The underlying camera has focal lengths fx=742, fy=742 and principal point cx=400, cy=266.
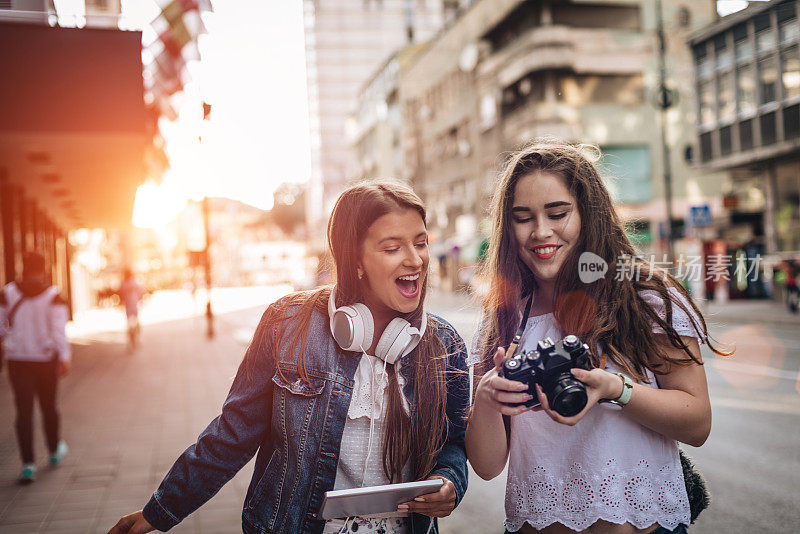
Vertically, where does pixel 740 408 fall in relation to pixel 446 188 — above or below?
below

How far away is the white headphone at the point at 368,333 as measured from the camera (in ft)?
7.06

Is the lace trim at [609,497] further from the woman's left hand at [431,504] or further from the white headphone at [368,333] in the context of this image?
the white headphone at [368,333]

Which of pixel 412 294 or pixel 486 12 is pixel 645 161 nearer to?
pixel 486 12

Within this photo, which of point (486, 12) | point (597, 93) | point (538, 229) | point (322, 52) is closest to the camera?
point (538, 229)

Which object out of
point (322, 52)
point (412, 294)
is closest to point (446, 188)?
point (412, 294)

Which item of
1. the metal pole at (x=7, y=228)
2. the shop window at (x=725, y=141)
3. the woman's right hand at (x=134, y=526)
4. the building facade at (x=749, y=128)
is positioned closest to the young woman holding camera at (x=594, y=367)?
the woman's right hand at (x=134, y=526)

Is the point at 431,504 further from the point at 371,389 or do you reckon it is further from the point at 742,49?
the point at 742,49

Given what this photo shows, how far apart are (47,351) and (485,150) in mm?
35728

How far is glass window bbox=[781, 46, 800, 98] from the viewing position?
9.22 metres

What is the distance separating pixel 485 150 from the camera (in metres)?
40.8

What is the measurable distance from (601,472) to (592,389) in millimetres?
385

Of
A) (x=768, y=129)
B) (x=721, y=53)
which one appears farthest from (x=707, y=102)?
(x=768, y=129)

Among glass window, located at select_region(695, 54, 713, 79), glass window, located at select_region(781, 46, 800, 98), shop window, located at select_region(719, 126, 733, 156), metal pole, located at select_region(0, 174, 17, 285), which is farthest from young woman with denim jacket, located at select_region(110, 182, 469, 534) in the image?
shop window, located at select_region(719, 126, 733, 156)

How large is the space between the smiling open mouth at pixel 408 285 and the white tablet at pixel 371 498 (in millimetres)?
539
